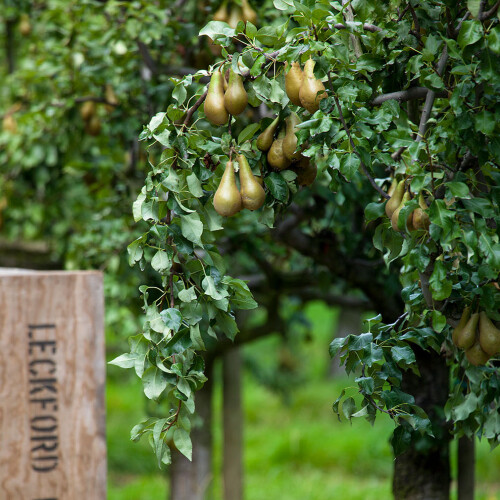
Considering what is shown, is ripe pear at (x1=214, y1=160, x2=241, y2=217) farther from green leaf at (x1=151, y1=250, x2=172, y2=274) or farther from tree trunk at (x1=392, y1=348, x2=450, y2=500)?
tree trunk at (x1=392, y1=348, x2=450, y2=500)

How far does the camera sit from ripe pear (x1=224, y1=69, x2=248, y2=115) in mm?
1530

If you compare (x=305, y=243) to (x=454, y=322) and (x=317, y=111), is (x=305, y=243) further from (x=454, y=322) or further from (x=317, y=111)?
(x=317, y=111)

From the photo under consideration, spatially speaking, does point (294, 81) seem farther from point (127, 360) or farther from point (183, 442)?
point (183, 442)

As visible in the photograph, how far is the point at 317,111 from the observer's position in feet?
4.99

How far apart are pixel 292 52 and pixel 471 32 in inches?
13.4

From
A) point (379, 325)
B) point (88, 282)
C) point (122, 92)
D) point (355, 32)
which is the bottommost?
point (379, 325)

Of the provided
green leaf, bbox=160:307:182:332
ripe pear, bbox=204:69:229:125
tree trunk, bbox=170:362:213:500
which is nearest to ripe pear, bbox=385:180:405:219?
ripe pear, bbox=204:69:229:125

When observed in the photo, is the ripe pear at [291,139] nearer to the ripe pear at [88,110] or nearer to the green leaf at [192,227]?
the green leaf at [192,227]

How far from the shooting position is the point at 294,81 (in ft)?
5.03

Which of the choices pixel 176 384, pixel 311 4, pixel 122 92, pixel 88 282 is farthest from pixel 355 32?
pixel 122 92

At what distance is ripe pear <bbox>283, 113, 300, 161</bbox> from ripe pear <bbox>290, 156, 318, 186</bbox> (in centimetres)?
5

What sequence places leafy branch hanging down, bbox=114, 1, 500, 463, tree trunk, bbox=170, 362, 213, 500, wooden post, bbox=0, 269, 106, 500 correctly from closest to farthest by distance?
leafy branch hanging down, bbox=114, 1, 500, 463, wooden post, bbox=0, 269, 106, 500, tree trunk, bbox=170, 362, 213, 500

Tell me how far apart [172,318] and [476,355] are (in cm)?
66

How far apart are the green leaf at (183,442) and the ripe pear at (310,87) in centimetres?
73
